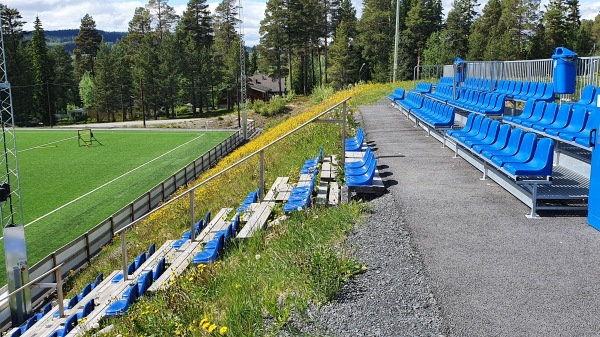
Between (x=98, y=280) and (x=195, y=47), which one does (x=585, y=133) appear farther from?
(x=195, y=47)

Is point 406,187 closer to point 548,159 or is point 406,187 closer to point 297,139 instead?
point 548,159

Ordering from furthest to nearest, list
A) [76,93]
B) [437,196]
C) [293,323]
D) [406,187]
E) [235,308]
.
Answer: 1. [76,93]
2. [406,187]
3. [437,196]
4. [235,308]
5. [293,323]

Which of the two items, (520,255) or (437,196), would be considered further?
(437,196)

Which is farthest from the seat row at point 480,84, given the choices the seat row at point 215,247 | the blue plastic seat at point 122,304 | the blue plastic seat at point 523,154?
the blue plastic seat at point 122,304

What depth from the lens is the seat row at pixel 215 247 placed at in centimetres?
795

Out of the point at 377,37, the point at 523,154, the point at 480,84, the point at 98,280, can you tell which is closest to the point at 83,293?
the point at 98,280

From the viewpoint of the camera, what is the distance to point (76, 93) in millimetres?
91500

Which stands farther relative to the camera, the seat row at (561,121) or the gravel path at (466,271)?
the seat row at (561,121)

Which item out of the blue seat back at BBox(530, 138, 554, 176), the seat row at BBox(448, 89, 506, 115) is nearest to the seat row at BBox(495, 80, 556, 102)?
the seat row at BBox(448, 89, 506, 115)

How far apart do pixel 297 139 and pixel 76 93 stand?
276 feet

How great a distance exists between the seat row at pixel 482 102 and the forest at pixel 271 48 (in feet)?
142

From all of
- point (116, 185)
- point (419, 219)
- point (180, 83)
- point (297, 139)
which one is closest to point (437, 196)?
point (419, 219)

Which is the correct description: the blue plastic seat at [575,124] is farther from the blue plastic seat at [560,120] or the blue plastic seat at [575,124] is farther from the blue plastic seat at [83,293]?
the blue plastic seat at [83,293]

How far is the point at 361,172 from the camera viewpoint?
31.1ft
